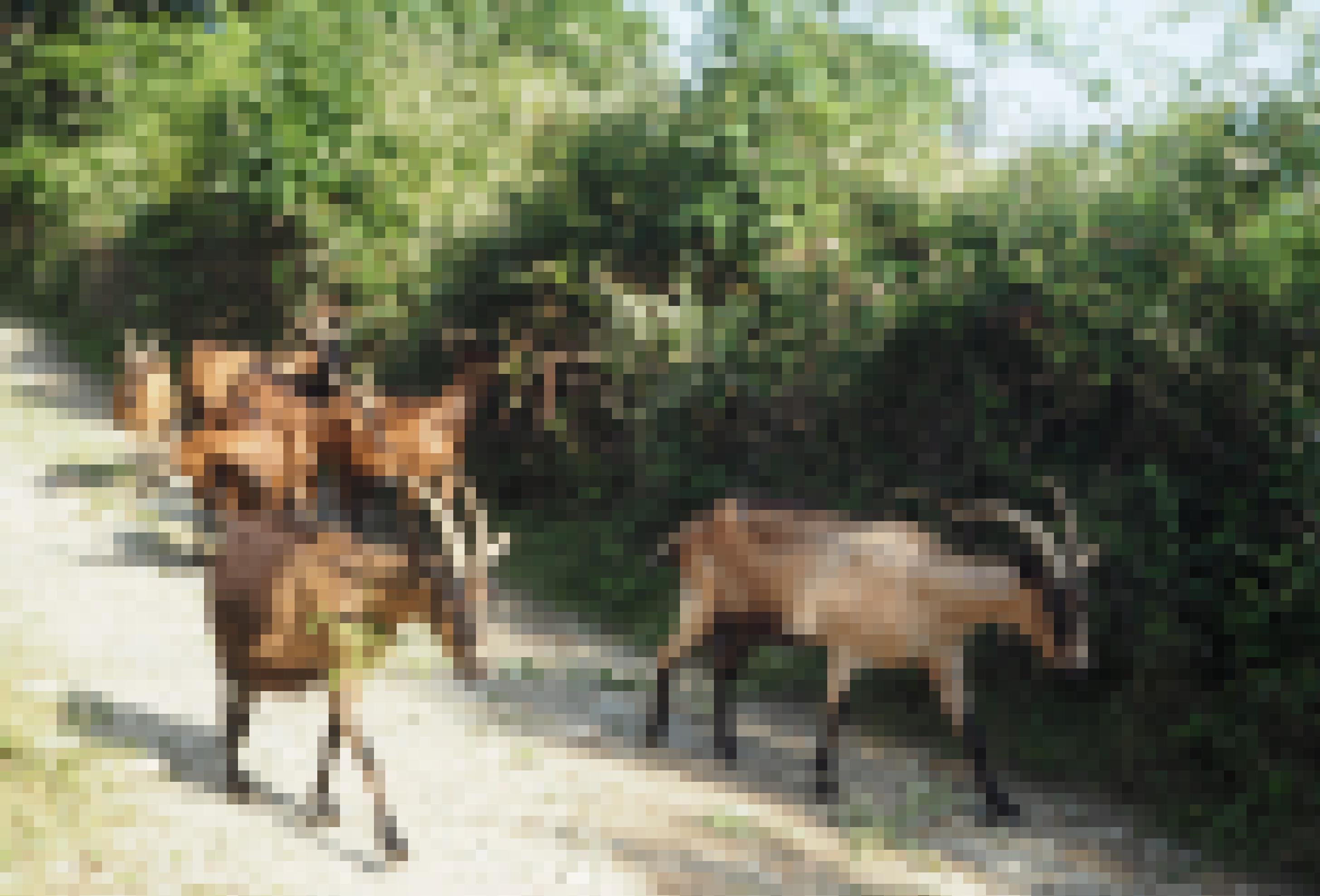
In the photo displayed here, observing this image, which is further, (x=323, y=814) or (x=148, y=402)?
(x=148, y=402)

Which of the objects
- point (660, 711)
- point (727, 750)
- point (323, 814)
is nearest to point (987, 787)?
point (727, 750)

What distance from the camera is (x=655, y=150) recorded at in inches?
399

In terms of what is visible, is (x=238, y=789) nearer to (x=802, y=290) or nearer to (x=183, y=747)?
(x=183, y=747)

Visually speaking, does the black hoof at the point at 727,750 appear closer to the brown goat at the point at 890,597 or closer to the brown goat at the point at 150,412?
the brown goat at the point at 890,597

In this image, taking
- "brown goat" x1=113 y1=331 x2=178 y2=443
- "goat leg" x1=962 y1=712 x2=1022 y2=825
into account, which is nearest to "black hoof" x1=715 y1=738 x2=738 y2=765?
"goat leg" x1=962 y1=712 x2=1022 y2=825

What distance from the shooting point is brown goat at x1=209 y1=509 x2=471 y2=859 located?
14.8 ft

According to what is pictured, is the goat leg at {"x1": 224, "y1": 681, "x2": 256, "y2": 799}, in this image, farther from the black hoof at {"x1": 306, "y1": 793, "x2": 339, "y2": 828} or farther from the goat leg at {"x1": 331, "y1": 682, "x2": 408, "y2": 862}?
the goat leg at {"x1": 331, "y1": 682, "x2": 408, "y2": 862}

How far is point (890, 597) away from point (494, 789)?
6.85 feet

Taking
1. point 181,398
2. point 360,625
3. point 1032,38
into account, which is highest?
point 1032,38

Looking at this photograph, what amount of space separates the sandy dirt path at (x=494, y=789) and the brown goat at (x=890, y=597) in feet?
1.34

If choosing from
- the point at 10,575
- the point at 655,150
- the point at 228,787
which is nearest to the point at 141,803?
the point at 228,787

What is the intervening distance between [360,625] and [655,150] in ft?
21.1

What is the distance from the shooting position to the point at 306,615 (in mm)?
4500

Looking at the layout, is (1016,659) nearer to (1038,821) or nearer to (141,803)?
(1038,821)
